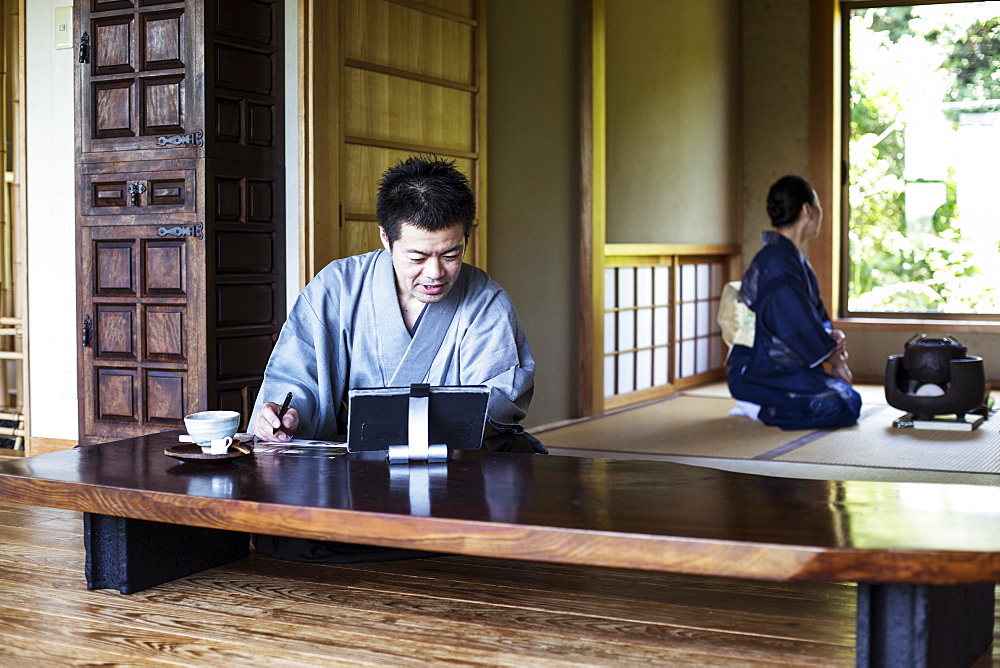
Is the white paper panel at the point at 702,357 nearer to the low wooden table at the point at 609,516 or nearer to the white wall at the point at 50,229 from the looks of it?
the white wall at the point at 50,229

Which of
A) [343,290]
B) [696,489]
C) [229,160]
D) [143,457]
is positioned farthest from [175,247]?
[696,489]

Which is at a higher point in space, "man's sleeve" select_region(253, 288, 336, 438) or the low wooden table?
"man's sleeve" select_region(253, 288, 336, 438)

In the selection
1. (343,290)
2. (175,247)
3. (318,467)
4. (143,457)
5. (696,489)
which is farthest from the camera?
(175,247)

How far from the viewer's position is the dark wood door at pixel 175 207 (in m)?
3.85

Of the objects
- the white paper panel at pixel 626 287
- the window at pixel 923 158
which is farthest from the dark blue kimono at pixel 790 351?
the window at pixel 923 158

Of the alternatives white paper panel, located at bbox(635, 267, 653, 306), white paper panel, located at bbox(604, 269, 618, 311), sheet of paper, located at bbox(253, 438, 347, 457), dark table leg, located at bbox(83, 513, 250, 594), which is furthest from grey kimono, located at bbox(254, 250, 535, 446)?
white paper panel, located at bbox(635, 267, 653, 306)

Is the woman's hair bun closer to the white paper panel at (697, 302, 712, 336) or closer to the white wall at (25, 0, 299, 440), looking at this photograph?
the white paper panel at (697, 302, 712, 336)

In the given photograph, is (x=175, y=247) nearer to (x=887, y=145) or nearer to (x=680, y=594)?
(x=680, y=594)

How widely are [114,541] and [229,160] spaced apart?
1881mm

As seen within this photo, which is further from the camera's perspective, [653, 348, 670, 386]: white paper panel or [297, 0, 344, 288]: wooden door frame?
[653, 348, 670, 386]: white paper panel

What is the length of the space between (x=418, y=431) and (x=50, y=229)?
2.88m

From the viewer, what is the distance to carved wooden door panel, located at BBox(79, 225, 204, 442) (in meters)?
3.91

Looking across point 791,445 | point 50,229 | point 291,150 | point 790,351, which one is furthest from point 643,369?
point 50,229

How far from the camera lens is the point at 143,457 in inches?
92.2
